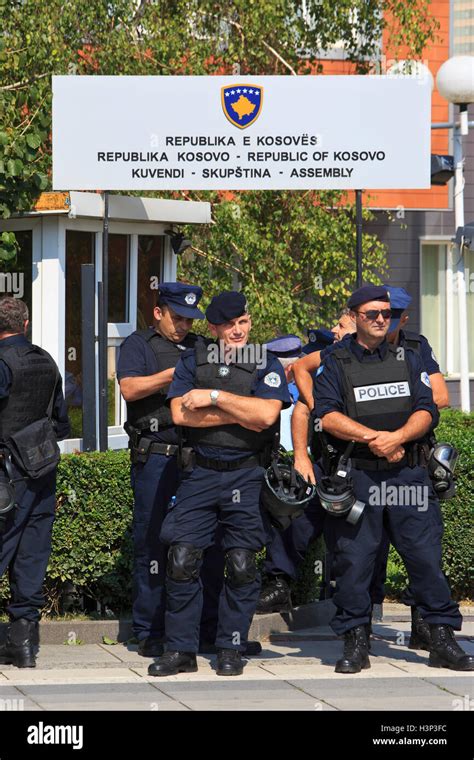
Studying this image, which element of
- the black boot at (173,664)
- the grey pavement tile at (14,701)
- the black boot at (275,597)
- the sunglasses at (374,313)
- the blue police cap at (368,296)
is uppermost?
the blue police cap at (368,296)

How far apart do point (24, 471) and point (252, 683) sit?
1.57 meters

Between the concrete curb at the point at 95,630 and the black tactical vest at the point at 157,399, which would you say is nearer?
the black tactical vest at the point at 157,399

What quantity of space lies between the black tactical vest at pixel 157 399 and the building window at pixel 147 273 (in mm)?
3539

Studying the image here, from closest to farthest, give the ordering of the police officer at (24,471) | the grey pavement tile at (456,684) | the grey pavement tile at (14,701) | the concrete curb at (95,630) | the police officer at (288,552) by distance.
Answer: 1. the grey pavement tile at (14,701)
2. the grey pavement tile at (456,684)
3. the police officer at (24,471)
4. the concrete curb at (95,630)
5. the police officer at (288,552)

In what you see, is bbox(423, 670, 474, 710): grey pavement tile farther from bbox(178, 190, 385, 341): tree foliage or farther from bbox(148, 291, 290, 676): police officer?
bbox(178, 190, 385, 341): tree foliage

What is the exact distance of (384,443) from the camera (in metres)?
6.69

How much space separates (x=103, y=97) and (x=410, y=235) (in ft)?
36.3

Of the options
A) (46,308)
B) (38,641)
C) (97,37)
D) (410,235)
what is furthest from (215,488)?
(410,235)

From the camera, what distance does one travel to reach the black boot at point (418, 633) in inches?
288

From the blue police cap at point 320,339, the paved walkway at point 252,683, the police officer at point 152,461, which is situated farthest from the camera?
the blue police cap at point 320,339

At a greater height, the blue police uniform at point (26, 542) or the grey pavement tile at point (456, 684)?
the blue police uniform at point (26, 542)

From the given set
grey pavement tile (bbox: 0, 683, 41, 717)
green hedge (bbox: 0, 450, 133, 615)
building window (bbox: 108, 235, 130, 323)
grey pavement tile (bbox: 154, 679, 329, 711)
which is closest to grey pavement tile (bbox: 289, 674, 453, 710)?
grey pavement tile (bbox: 154, 679, 329, 711)

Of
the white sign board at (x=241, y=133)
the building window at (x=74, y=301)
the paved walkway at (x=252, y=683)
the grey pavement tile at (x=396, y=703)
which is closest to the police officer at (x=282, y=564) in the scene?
the paved walkway at (x=252, y=683)

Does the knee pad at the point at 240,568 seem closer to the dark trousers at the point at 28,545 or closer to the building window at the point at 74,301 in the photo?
the dark trousers at the point at 28,545
